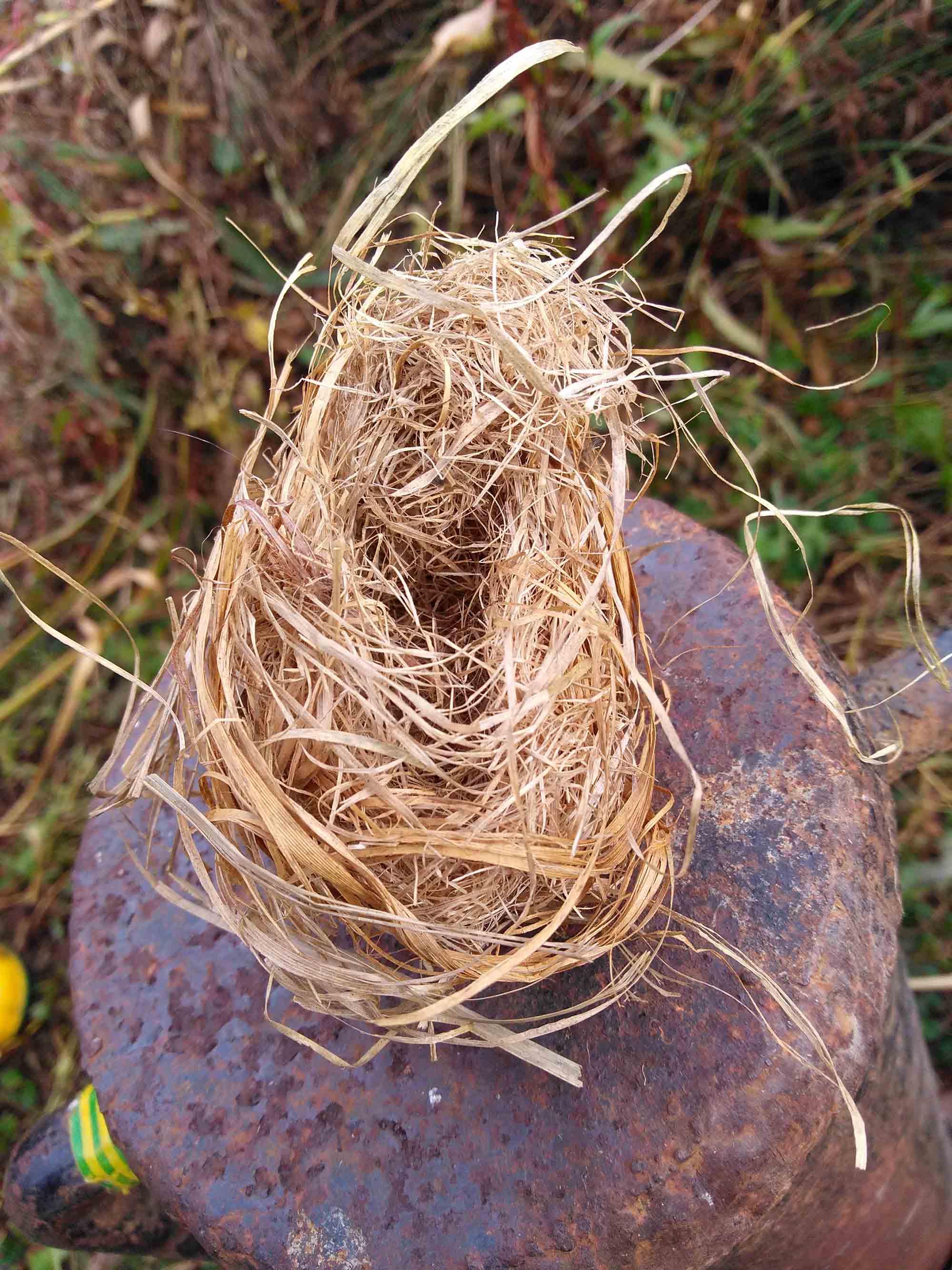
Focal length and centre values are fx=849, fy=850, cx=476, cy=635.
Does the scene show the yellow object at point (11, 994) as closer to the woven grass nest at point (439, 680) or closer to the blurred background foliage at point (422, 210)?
the blurred background foliage at point (422, 210)

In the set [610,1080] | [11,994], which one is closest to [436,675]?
[610,1080]

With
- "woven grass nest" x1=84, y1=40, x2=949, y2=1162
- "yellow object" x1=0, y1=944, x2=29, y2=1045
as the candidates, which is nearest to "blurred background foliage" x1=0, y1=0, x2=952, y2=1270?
"yellow object" x1=0, y1=944, x2=29, y2=1045

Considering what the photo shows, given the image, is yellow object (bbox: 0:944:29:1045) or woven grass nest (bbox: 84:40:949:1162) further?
yellow object (bbox: 0:944:29:1045)

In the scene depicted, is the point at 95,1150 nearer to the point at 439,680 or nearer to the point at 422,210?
the point at 439,680

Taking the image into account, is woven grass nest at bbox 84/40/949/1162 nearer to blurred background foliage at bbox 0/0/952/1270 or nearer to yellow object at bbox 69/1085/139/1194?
yellow object at bbox 69/1085/139/1194

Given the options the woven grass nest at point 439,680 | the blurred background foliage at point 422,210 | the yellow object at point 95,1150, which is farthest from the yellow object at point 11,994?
the woven grass nest at point 439,680

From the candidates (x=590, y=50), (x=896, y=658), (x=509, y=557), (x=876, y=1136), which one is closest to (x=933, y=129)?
(x=590, y=50)

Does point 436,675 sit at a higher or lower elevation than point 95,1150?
higher
